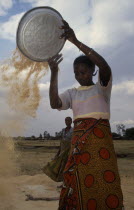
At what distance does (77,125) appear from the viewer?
255 centimetres

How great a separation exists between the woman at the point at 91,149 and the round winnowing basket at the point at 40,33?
224 millimetres

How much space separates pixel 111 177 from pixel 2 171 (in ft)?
18.3

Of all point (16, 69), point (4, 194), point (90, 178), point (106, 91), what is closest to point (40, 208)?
point (4, 194)

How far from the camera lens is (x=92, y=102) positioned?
2.48 meters

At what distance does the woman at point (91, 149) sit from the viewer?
229cm

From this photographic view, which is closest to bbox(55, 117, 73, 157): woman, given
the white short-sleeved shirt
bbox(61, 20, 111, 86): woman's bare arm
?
the white short-sleeved shirt

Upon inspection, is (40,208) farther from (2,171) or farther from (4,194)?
(2,171)

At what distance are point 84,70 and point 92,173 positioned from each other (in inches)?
37.3

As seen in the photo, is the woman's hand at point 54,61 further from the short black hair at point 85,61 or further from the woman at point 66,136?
the woman at point 66,136

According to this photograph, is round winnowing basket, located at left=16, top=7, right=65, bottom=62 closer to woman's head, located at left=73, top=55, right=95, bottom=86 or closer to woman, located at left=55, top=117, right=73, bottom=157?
woman's head, located at left=73, top=55, right=95, bottom=86

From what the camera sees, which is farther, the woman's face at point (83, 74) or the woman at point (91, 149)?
the woman's face at point (83, 74)

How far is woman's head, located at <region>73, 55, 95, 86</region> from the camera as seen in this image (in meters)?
2.63

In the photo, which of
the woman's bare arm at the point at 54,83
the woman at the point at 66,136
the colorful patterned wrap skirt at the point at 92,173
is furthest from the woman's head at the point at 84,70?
the woman at the point at 66,136

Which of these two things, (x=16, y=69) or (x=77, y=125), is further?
(x=16, y=69)
